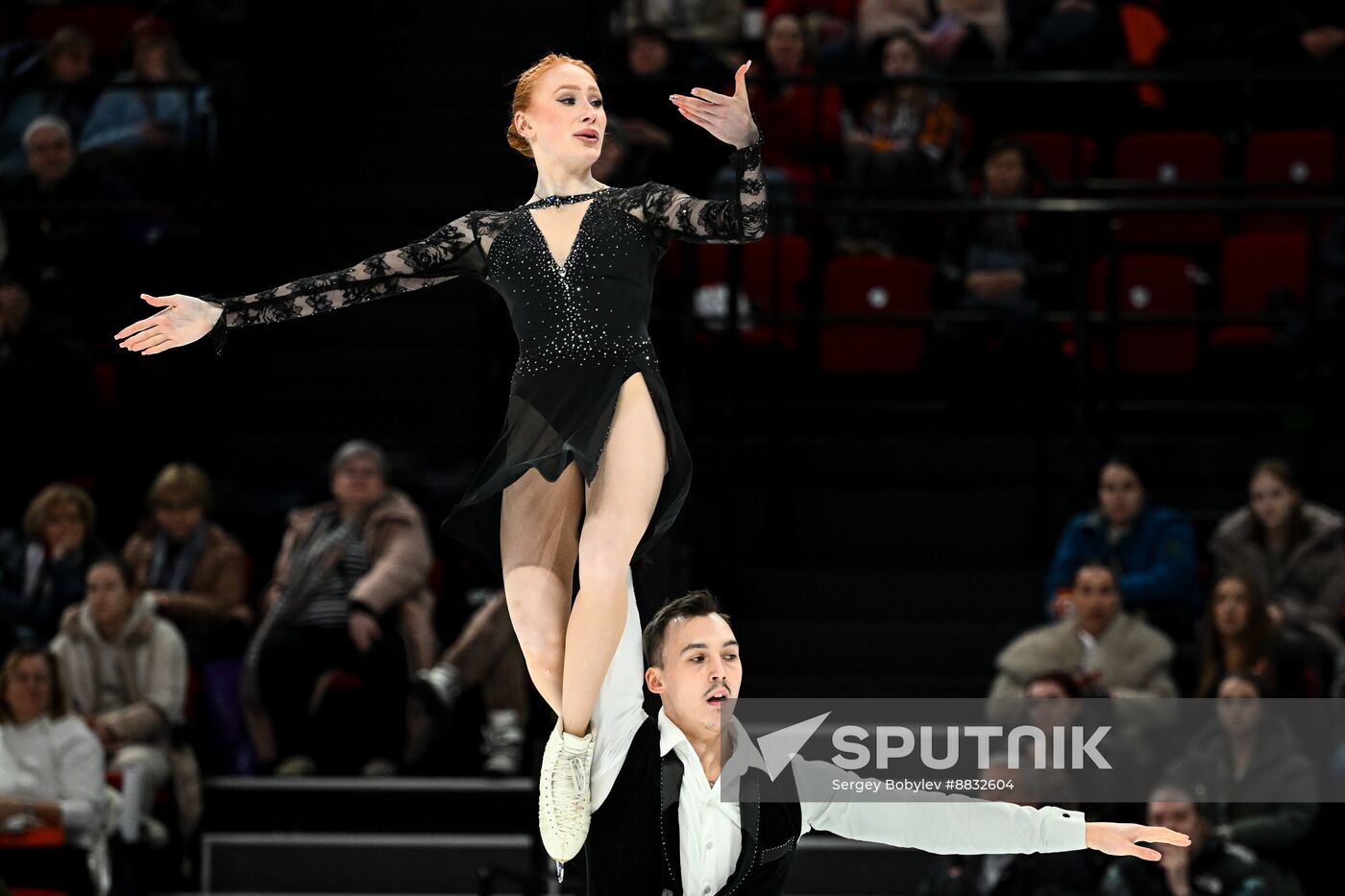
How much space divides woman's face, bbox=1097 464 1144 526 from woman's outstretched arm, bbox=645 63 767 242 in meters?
3.83

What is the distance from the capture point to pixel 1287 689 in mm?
6863

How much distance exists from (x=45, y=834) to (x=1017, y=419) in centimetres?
385

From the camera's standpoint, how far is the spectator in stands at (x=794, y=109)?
29.5ft

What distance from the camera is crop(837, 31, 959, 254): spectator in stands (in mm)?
8445

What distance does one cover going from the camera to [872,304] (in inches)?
322

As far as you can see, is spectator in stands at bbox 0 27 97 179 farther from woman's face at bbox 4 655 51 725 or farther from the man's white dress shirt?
the man's white dress shirt

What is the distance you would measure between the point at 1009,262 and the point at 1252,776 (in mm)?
2293

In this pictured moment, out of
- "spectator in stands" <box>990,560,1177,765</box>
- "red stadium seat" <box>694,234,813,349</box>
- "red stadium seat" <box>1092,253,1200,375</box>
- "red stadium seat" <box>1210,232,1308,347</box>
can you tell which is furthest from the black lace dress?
"red stadium seat" <box>1210,232,1308,347</box>

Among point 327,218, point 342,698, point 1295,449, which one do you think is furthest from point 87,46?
point 1295,449

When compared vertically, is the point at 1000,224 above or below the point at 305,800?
above

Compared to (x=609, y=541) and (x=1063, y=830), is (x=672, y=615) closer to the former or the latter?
(x=609, y=541)

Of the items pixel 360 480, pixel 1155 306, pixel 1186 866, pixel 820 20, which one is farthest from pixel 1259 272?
pixel 360 480

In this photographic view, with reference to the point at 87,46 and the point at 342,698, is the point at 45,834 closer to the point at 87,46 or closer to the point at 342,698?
the point at 342,698

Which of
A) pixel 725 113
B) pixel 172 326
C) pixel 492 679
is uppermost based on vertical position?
pixel 725 113
